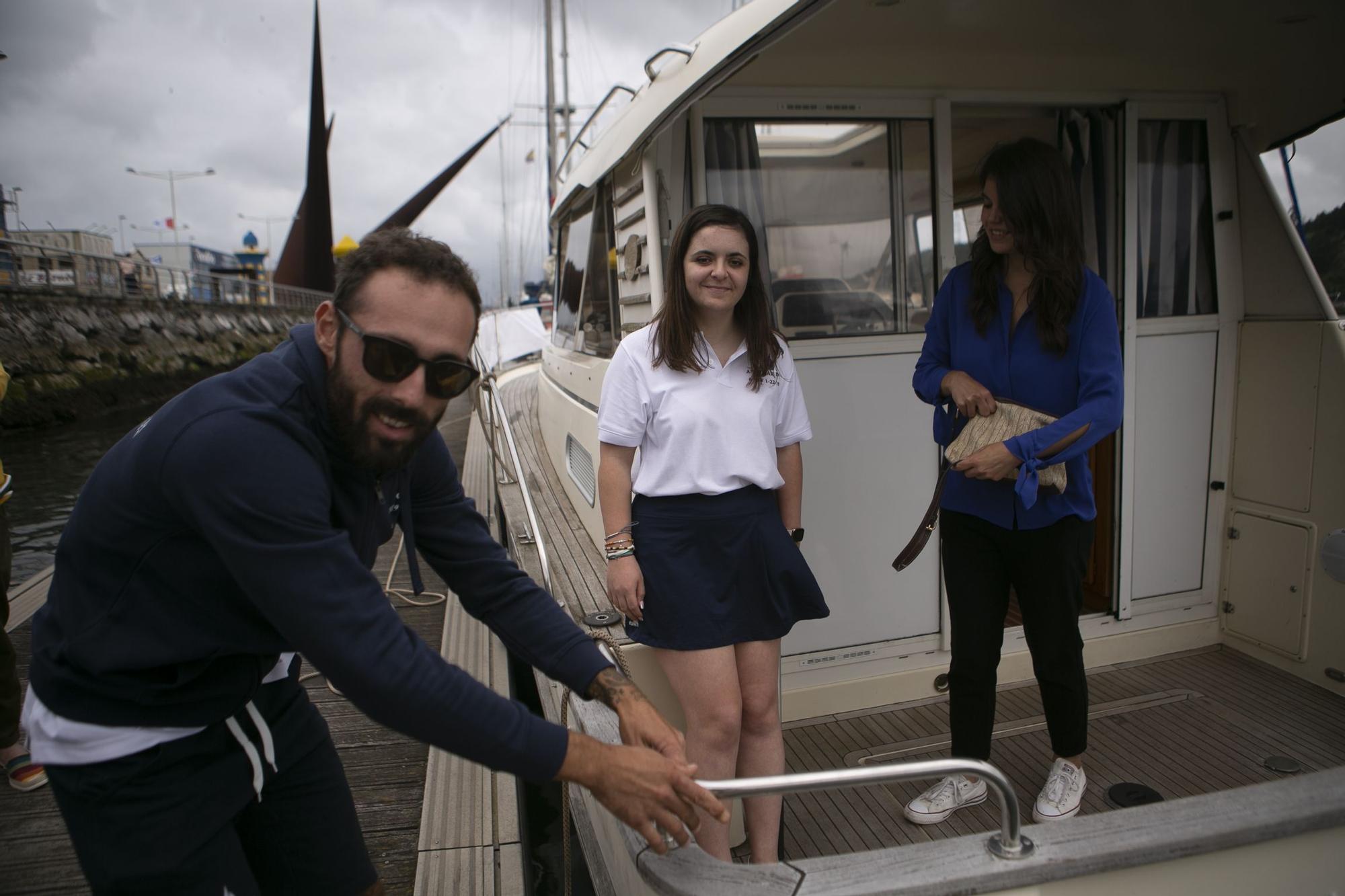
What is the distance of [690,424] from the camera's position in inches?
83.0

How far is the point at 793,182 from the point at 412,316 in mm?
1982

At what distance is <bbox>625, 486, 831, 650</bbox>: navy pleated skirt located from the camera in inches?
82.8

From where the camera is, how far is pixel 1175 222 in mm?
3311

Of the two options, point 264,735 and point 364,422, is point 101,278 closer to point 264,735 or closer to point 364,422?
point 264,735

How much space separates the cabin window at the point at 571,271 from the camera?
4406 millimetres

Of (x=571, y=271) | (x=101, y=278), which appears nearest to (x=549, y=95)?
(x=101, y=278)

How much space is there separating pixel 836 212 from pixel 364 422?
2.14 meters

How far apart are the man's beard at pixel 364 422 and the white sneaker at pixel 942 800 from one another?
1.98 m

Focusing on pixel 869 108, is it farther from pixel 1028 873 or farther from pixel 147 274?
pixel 147 274

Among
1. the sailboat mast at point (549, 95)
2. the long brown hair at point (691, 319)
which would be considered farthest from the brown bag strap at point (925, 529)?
the sailboat mast at point (549, 95)

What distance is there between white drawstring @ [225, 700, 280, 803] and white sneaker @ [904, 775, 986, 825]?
73.1 inches

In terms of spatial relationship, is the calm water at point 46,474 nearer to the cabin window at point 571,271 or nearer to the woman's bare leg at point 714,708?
the cabin window at point 571,271

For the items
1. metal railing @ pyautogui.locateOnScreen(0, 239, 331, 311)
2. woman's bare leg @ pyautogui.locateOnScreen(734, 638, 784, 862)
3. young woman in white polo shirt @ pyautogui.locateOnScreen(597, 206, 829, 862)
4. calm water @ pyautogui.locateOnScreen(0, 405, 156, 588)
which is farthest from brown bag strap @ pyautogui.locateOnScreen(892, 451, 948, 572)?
metal railing @ pyautogui.locateOnScreen(0, 239, 331, 311)

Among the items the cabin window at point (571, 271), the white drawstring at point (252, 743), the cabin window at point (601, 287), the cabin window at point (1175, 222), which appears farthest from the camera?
the cabin window at point (571, 271)
